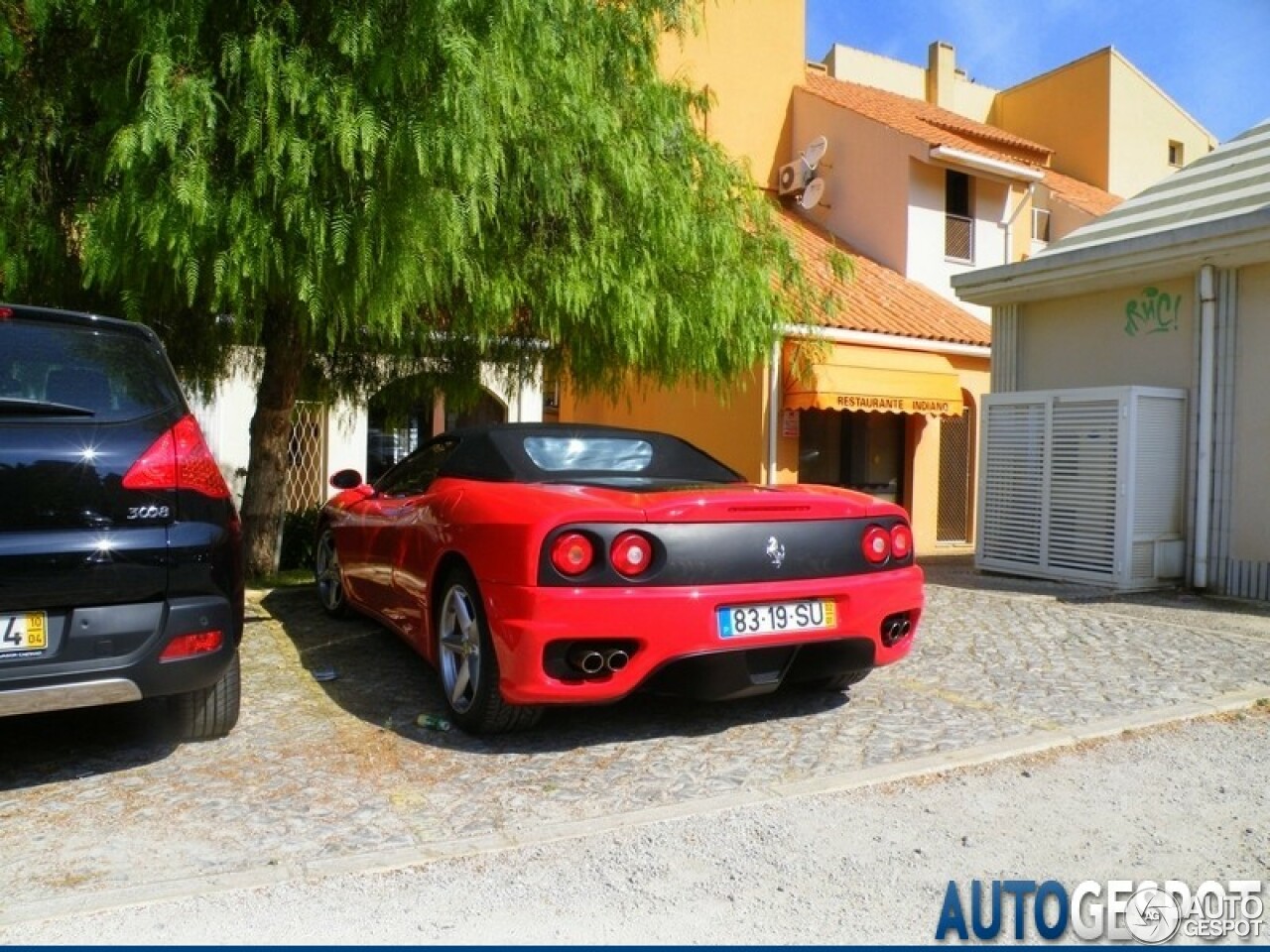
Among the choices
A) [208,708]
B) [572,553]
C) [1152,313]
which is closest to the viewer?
[572,553]

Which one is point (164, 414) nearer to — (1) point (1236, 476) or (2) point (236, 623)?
(2) point (236, 623)

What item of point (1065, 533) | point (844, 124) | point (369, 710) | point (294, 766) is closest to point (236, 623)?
point (294, 766)

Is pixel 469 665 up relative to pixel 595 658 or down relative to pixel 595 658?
down

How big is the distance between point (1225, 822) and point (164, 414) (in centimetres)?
403

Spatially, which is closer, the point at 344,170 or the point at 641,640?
the point at 641,640

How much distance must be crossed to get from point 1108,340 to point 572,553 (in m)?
8.22

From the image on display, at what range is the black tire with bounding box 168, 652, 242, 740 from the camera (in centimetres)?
411

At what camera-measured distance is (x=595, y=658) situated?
12.5 feet

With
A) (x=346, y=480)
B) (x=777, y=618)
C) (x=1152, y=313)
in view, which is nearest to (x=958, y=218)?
(x=1152, y=313)

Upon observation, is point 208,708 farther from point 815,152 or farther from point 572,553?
point 815,152

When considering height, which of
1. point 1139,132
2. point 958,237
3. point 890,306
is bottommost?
point 890,306

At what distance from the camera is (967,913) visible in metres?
2.75

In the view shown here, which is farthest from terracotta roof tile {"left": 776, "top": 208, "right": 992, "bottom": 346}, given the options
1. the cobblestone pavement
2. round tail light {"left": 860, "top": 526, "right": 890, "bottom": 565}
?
round tail light {"left": 860, "top": 526, "right": 890, "bottom": 565}

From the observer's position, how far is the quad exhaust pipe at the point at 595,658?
380 cm
